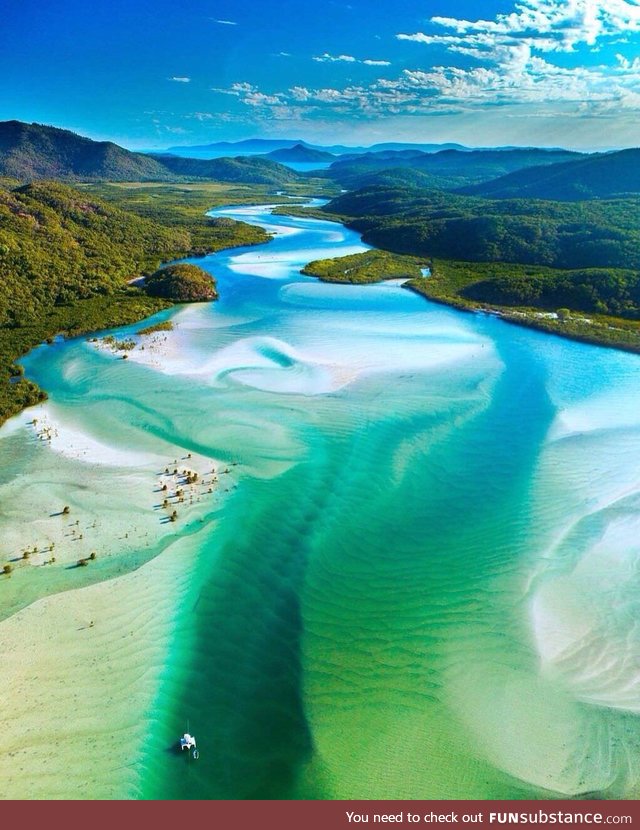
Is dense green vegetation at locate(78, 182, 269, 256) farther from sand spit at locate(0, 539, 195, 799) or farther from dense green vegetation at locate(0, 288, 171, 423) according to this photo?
sand spit at locate(0, 539, 195, 799)

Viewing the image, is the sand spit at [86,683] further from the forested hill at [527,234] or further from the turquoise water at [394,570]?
the forested hill at [527,234]

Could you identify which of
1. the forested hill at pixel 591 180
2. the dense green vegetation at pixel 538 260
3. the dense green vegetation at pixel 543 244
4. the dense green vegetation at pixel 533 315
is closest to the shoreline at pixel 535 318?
the dense green vegetation at pixel 533 315

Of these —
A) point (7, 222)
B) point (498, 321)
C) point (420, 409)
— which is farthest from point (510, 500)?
point (7, 222)

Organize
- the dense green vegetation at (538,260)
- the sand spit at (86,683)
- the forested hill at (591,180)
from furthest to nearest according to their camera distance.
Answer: the forested hill at (591,180)
the dense green vegetation at (538,260)
the sand spit at (86,683)

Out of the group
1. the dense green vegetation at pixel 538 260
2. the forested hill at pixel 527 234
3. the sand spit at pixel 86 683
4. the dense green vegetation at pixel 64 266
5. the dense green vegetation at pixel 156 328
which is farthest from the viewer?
the forested hill at pixel 527 234

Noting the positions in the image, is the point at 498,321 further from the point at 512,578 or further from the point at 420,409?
the point at 512,578

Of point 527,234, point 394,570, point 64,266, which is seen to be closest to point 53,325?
point 64,266

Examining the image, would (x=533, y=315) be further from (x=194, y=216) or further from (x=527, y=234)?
(x=194, y=216)

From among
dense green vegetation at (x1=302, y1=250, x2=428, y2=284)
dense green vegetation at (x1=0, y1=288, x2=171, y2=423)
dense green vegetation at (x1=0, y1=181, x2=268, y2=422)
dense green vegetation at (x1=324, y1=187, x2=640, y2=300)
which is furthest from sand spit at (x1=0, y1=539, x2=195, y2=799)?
dense green vegetation at (x1=302, y1=250, x2=428, y2=284)
